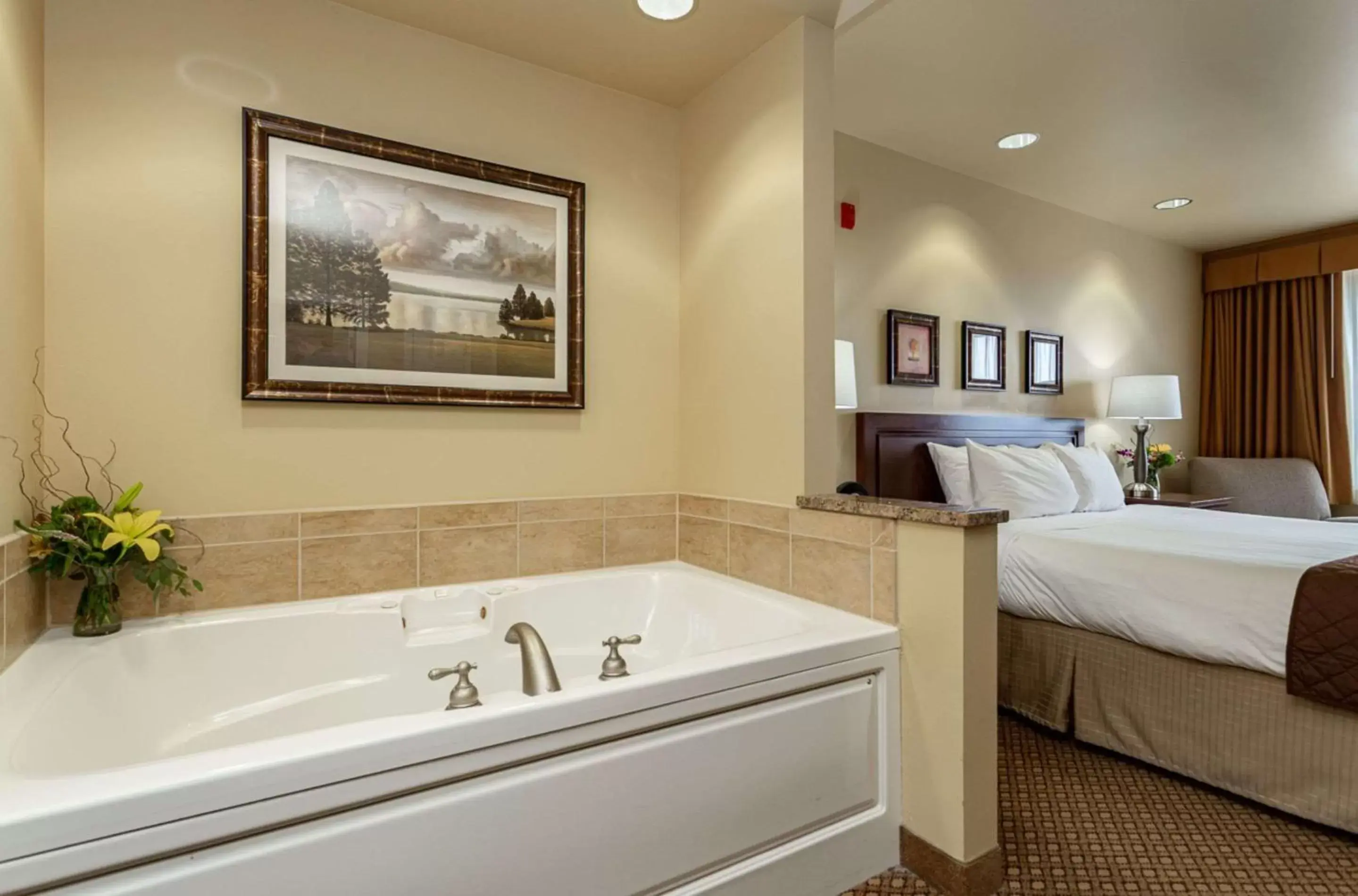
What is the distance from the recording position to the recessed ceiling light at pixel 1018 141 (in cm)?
316

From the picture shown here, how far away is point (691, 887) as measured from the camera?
139cm

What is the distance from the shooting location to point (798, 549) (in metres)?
2.04

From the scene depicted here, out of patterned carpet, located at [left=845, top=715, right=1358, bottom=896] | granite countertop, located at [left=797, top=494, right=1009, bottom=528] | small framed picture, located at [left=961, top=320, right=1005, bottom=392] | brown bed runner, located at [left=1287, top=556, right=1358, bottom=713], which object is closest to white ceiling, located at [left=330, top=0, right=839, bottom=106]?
granite countertop, located at [left=797, top=494, right=1009, bottom=528]

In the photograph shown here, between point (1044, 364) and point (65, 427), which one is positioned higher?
point (1044, 364)

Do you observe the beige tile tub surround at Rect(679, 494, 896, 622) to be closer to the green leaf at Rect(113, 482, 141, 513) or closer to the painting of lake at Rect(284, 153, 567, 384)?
the painting of lake at Rect(284, 153, 567, 384)

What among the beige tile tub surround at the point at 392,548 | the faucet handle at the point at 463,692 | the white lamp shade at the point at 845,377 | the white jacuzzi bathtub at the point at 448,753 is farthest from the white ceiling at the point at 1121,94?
the faucet handle at the point at 463,692

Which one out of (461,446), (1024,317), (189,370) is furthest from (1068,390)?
(189,370)

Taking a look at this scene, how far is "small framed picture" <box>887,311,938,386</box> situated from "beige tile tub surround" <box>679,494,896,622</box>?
1382mm

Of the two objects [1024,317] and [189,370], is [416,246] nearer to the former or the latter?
[189,370]

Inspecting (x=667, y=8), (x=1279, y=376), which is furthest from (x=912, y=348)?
(x=1279, y=376)

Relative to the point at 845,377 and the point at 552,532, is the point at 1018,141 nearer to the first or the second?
the point at 845,377

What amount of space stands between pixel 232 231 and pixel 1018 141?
128 inches

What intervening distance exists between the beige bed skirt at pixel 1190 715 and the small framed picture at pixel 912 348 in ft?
4.02

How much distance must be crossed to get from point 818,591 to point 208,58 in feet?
7.29
